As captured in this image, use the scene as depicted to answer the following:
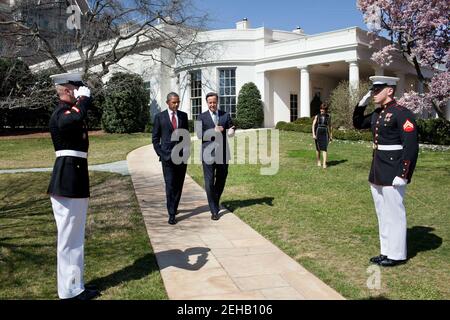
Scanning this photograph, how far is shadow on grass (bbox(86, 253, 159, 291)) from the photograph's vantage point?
4.19 meters

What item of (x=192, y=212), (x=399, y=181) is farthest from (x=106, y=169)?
(x=399, y=181)

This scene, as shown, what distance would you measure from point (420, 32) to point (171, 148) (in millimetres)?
15627

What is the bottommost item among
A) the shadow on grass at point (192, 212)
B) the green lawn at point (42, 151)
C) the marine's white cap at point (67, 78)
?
the shadow on grass at point (192, 212)

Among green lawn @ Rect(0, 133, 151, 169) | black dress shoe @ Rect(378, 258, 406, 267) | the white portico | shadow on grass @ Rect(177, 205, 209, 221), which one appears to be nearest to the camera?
black dress shoe @ Rect(378, 258, 406, 267)

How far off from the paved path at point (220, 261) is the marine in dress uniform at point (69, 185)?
2.95 feet

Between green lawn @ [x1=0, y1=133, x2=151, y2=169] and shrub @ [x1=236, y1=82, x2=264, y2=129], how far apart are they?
7055mm

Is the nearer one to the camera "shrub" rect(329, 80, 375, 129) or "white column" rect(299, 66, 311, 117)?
"shrub" rect(329, 80, 375, 129)

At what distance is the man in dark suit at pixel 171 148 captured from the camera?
21.2 feet

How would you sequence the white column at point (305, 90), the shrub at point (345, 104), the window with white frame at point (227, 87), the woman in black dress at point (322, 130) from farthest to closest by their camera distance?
the window with white frame at point (227, 87), the white column at point (305, 90), the shrub at point (345, 104), the woman in black dress at point (322, 130)

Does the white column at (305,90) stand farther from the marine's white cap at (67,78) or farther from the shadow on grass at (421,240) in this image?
the marine's white cap at (67,78)

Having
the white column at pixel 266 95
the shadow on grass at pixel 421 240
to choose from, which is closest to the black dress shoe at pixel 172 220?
the shadow on grass at pixel 421 240

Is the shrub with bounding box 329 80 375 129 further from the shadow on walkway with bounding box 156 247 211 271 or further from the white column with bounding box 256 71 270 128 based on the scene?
the shadow on walkway with bounding box 156 247 211 271

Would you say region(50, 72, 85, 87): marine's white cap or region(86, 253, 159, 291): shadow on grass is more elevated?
region(50, 72, 85, 87): marine's white cap

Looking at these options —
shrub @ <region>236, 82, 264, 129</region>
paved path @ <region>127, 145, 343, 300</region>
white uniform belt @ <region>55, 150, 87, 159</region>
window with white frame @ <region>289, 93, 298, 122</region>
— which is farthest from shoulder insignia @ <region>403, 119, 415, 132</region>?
window with white frame @ <region>289, 93, 298, 122</region>
